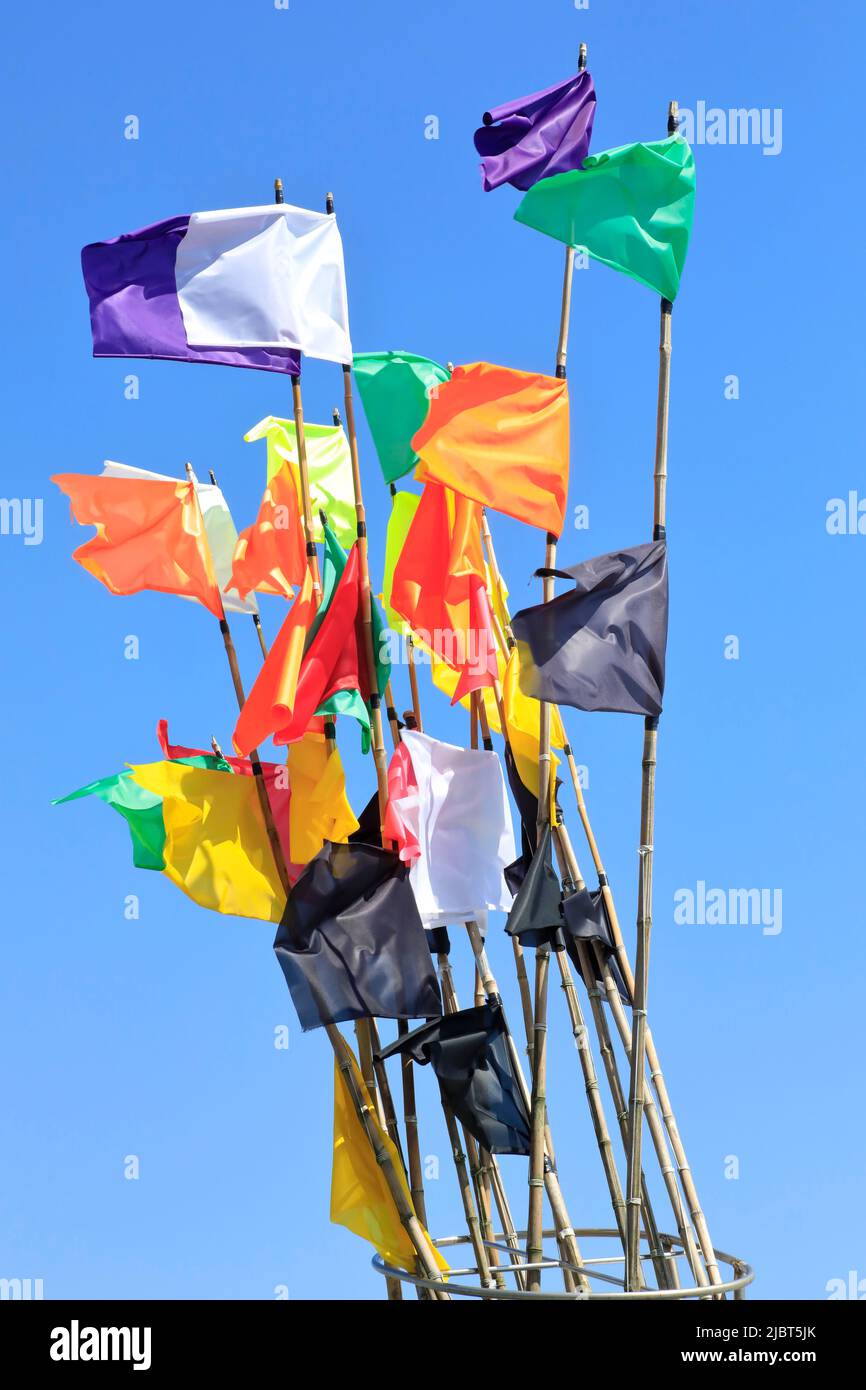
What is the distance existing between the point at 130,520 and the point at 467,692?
2.75m

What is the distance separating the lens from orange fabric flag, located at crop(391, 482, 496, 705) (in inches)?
446

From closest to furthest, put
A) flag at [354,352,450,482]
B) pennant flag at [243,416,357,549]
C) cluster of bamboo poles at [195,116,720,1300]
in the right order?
cluster of bamboo poles at [195,116,720,1300], flag at [354,352,450,482], pennant flag at [243,416,357,549]

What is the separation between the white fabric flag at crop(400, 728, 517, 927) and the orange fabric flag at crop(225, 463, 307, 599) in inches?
71.6

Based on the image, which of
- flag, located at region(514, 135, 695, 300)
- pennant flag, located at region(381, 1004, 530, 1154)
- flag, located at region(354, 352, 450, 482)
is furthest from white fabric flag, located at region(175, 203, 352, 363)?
pennant flag, located at region(381, 1004, 530, 1154)

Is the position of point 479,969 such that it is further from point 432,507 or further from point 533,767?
point 432,507

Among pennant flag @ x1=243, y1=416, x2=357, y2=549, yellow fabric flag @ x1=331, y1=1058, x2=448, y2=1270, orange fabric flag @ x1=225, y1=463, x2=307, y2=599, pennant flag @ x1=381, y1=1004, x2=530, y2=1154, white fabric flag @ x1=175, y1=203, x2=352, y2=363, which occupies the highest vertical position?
white fabric flag @ x1=175, y1=203, x2=352, y2=363

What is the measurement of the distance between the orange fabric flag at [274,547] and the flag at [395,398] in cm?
75

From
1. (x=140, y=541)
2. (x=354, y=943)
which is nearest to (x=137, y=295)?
(x=140, y=541)

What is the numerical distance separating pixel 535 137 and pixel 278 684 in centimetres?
379

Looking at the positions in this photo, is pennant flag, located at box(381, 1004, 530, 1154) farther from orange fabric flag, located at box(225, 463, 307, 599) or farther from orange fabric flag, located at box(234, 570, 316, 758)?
orange fabric flag, located at box(225, 463, 307, 599)
